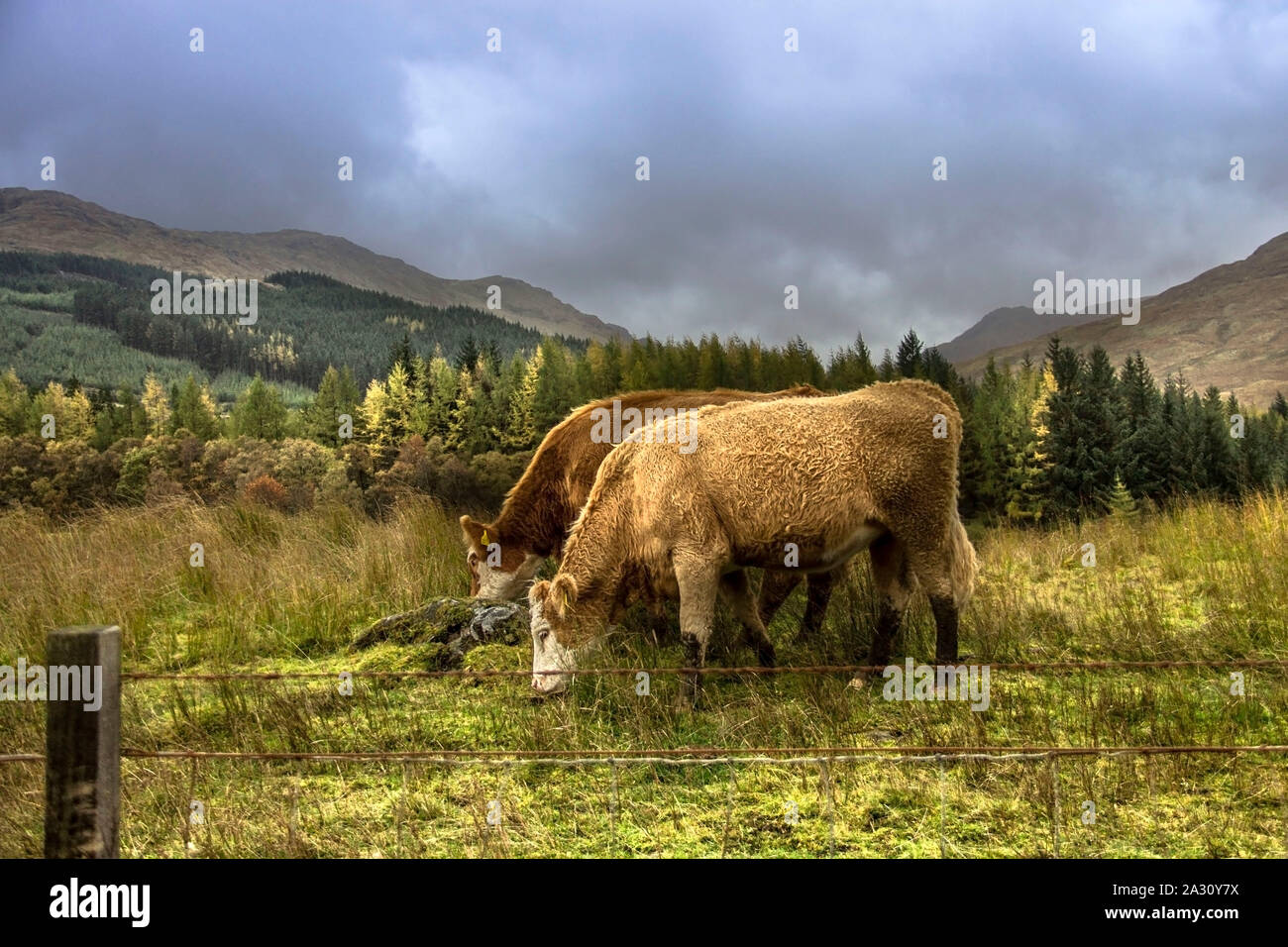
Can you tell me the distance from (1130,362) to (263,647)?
164 ft

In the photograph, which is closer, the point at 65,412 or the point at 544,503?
the point at 544,503

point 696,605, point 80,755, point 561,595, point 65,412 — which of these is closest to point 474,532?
point 561,595

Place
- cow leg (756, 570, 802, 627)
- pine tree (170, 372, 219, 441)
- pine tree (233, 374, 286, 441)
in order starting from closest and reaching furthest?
cow leg (756, 570, 802, 627), pine tree (170, 372, 219, 441), pine tree (233, 374, 286, 441)

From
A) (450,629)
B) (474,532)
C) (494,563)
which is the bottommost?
(450,629)

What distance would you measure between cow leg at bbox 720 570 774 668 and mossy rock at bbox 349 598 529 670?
2111mm

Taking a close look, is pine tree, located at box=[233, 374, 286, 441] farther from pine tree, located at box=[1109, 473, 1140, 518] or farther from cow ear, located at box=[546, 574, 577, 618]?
cow ear, located at box=[546, 574, 577, 618]

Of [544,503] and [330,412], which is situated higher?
[330,412]

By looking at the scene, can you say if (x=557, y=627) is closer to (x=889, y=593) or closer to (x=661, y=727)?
(x=661, y=727)

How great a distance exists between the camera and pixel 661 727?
19.6 ft

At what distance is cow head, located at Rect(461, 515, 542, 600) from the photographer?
963 cm

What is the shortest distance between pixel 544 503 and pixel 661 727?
164 inches

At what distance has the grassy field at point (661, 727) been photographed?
165 inches

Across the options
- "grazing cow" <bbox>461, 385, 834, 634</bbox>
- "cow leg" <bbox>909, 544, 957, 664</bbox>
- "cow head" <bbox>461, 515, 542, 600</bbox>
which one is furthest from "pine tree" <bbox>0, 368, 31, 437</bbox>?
"cow leg" <bbox>909, 544, 957, 664</bbox>

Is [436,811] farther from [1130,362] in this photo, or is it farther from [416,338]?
[416,338]
